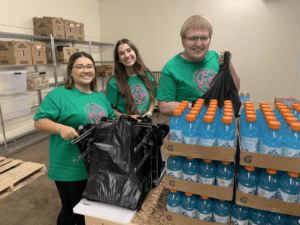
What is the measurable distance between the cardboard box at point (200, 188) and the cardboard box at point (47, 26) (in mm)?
4442

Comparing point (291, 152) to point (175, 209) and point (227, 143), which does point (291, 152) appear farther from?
point (175, 209)

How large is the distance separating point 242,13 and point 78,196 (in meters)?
5.58

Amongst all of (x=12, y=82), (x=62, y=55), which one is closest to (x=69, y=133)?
(x=12, y=82)

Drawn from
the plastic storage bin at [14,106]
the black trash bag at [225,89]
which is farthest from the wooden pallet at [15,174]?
the black trash bag at [225,89]

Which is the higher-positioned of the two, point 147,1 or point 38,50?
point 147,1

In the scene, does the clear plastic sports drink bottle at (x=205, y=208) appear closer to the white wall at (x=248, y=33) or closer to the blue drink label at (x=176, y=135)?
the blue drink label at (x=176, y=135)

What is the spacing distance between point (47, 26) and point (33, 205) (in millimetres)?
3596

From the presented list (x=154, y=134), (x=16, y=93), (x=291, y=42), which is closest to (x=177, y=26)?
(x=291, y=42)

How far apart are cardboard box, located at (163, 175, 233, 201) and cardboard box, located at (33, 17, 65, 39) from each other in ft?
14.6

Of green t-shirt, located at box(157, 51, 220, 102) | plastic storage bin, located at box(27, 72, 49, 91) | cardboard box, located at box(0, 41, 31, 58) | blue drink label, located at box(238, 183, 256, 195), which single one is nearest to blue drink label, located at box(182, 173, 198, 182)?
blue drink label, located at box(238, 183, 256, 195)

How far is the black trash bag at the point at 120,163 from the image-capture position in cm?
109

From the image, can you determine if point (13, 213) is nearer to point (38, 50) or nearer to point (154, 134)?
point (154, 134)

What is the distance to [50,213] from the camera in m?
2.26

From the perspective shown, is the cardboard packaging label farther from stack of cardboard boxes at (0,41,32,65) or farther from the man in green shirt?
the man in green shirt
